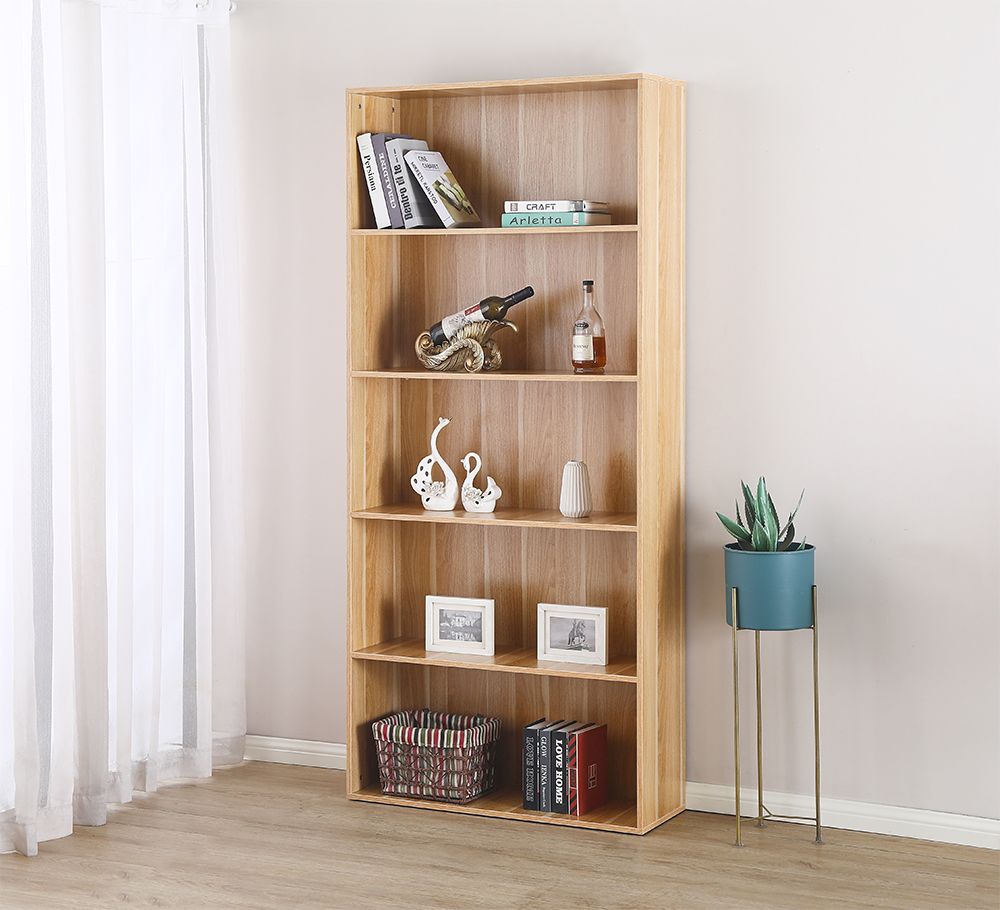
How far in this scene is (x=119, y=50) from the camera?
3.43m

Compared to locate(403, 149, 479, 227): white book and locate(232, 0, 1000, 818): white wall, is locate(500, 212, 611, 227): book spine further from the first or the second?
locate(232, 0, 1000, 818): white wall

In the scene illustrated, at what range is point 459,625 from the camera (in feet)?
11.9

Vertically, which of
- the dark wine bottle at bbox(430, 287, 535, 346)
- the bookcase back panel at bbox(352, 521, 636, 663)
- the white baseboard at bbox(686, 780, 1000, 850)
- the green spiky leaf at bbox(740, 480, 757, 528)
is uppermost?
the dark wine bottle at bbox(430, 287, 535, 346)

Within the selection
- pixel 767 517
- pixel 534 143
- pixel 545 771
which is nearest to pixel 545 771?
pixel 545 771

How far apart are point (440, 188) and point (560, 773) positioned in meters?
1.58

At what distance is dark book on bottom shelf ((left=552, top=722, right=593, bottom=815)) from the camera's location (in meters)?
3.41

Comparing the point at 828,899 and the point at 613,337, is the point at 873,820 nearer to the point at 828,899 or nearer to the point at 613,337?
the point at 828,899

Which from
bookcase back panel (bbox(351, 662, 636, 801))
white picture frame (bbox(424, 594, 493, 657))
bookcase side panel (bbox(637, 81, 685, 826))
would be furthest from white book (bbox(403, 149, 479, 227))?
bookcase back panel (bbox(351, 662, 636, 801))

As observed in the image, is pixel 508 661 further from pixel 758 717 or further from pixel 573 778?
pixel 758 717

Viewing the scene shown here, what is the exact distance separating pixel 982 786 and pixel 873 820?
0.94 ft

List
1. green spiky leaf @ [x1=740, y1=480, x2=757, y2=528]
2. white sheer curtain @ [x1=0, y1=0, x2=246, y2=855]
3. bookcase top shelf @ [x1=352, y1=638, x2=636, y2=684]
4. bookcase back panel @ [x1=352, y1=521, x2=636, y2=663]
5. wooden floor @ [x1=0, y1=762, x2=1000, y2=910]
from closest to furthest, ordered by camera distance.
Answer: wooden floor @ [x1=0, y1=762, x2=1000, y2=910]
white sheer curtain @ [x1=0, y1=0, x2=246, y2=855]
green spiky leaf @ [x1=740, y1=480, x2=757, y2=528]
bookcase top shelf @ [x1=352, y1=638, x2=636, y2=684]
bookcase back panel @ [x1=352, y1=521, x2=636, y2=663]

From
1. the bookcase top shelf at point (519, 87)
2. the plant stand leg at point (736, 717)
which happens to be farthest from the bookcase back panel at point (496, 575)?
the bookcase top shelf at point (519, 87)

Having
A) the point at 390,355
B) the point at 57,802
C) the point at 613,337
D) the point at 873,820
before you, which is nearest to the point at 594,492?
the point at 613,337

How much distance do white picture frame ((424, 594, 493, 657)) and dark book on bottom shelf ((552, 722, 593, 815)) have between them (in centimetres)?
31
